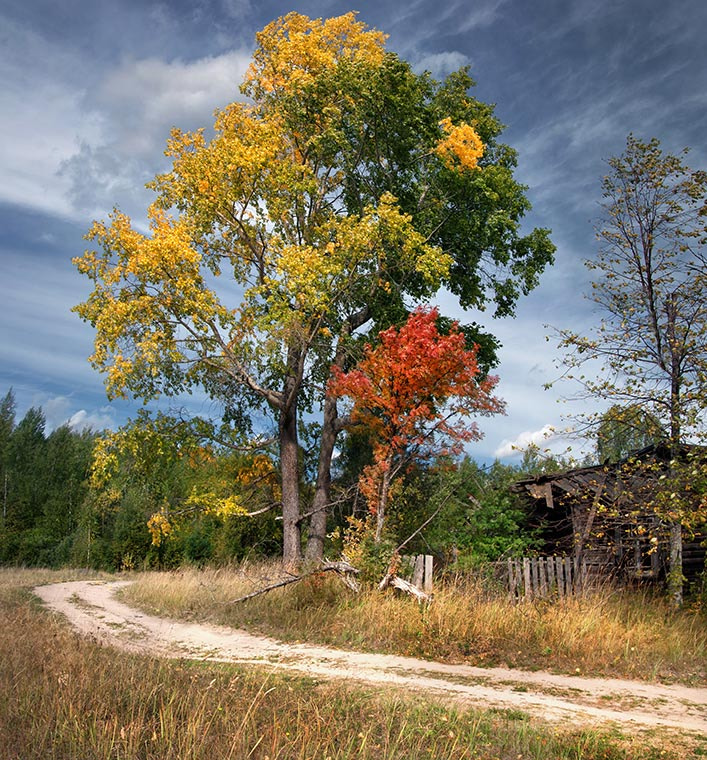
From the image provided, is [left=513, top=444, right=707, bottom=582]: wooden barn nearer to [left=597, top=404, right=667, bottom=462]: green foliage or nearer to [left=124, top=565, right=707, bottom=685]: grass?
[left=597, top=404, right=667, bottom=462]: green foliage

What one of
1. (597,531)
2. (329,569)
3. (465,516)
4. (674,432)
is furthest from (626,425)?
(329,569)

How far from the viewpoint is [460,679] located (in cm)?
948

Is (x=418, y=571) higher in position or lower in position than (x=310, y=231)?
lower

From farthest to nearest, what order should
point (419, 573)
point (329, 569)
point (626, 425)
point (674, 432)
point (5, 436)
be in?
point (5, 436), point (329, 569), point (419, 573), point (626, 425), point (674, 432)

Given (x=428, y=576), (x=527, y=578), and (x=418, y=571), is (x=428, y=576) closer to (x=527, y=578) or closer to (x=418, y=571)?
(x=418, y=571)

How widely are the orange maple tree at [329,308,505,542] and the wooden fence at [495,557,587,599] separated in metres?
3.18

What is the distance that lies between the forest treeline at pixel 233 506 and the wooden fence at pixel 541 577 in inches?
57.6

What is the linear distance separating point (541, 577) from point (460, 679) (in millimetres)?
6503

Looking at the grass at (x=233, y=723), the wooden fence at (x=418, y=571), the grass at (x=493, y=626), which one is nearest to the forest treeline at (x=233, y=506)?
the wooden fence at (x=418, y=571)

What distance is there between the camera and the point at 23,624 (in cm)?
1072

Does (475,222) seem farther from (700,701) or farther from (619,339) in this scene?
(700,701)

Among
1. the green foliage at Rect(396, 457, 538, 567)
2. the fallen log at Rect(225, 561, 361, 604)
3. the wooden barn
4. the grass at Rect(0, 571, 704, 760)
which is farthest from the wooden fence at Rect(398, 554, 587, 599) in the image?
the grass at Rect(0, 571, 704, 760)

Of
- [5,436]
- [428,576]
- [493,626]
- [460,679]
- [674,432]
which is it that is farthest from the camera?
[5,436]

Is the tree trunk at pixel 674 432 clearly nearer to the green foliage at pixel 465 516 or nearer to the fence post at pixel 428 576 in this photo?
the green foliage at pixel 465 516
